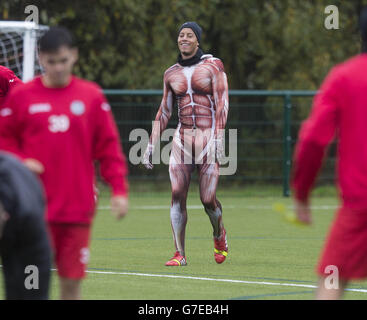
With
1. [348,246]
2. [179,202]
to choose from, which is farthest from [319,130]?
[179,202]

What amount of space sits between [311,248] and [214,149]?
252 centimetres

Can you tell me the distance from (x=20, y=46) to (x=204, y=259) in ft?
32.9

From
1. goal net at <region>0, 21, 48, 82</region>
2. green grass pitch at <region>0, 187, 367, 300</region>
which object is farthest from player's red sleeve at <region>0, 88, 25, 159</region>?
goal net at <region>0, 21, 48, 82</region>

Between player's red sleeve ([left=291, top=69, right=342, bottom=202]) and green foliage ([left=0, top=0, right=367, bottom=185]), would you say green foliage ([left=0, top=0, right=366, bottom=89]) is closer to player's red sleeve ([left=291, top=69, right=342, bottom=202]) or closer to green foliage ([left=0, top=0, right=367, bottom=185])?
green foliage ([left=0, top=0, right=367, bottom=185])

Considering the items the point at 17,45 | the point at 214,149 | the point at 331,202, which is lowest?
the point at 331,202

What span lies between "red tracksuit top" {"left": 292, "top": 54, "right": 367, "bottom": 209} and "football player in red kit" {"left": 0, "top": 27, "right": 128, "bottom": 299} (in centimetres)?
122

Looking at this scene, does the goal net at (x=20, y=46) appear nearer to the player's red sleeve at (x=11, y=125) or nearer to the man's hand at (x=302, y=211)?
the player's red sleeve at (x=11, y=125)

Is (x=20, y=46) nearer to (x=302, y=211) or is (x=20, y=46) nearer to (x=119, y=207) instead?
(x=119, y=207)

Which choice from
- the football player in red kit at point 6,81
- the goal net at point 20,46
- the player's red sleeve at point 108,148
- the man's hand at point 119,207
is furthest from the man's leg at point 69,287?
the goal net at point 20,46

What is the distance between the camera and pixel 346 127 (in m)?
5.39

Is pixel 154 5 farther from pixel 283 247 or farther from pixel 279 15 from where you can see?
pixel 283 247

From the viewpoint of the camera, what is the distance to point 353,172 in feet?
17.6

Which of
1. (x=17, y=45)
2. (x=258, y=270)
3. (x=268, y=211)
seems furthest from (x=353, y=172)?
(x=17, y=45)

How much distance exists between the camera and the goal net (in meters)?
17.8
